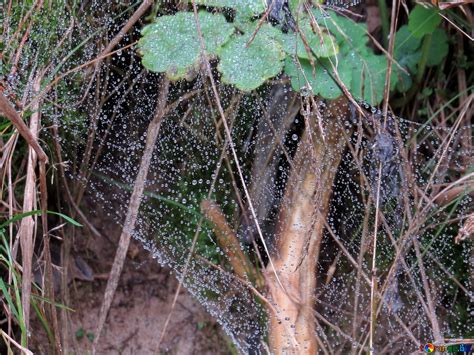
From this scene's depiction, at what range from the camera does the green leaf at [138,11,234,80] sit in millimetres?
1267

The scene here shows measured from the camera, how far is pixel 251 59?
4.11ft

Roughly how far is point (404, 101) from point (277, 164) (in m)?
0.37

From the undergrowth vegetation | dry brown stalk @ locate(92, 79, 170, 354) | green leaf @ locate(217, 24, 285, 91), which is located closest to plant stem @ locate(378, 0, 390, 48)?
the undergrowth vegetation

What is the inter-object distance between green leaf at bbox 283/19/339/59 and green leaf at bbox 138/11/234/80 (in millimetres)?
124

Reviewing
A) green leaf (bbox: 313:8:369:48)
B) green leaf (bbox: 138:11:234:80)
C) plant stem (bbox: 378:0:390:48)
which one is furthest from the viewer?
plant stem (bbox: 378:0:390:48)

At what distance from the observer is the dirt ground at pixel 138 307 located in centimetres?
164

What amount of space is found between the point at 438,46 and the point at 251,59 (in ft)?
1.67

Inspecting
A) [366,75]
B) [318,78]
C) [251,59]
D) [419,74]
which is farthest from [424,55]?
[251,59]

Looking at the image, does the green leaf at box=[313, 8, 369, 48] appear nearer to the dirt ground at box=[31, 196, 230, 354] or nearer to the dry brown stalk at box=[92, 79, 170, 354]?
the dry brown stalk at box=[92, 79, 170, 354]

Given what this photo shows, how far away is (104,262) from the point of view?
1.65 metres

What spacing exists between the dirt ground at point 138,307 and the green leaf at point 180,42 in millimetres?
520

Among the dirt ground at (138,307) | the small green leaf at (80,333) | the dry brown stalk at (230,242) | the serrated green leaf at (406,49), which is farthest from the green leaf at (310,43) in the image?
the small green leaf at (80,333)

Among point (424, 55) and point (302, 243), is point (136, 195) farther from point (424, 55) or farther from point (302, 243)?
point (424, 55)

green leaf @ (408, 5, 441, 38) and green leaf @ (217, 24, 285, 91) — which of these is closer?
green leaf @ (217, 24, 285, 91)
